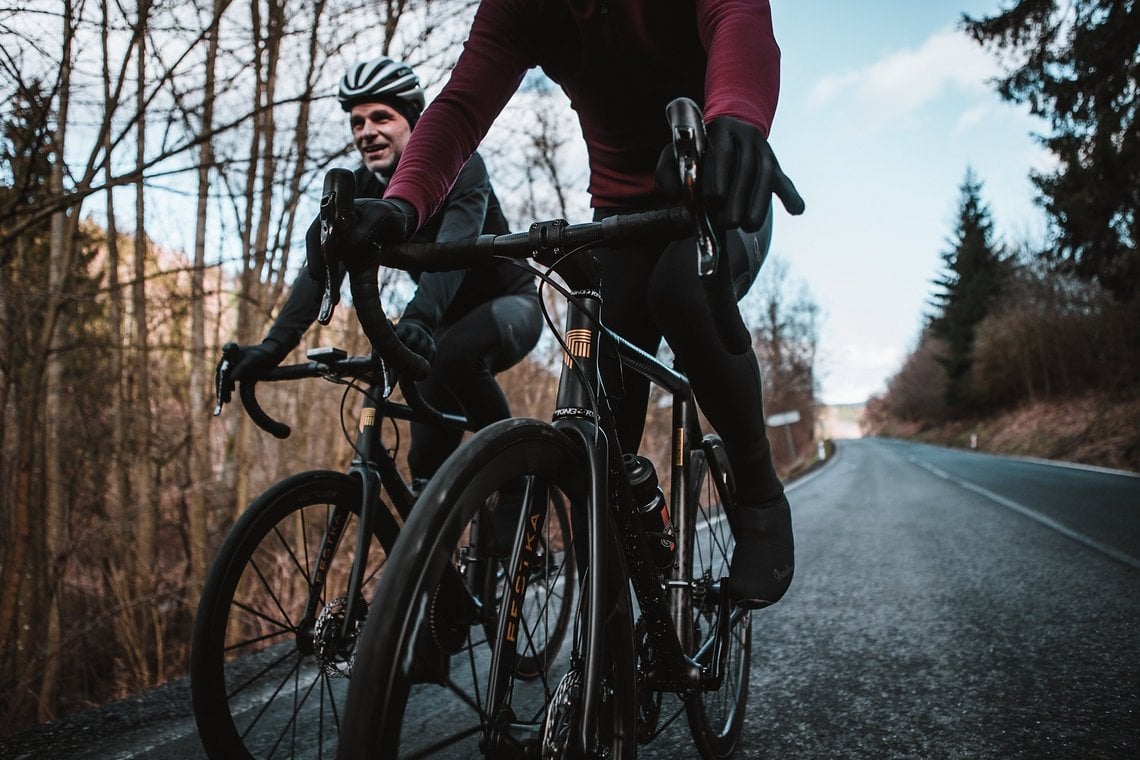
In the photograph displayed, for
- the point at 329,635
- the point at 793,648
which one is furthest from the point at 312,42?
the point at 793,648

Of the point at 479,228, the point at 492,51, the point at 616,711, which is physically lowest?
the point at 616,711

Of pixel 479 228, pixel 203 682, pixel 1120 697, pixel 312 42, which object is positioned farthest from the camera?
Result: pixel 312 42

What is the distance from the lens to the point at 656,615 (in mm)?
1383

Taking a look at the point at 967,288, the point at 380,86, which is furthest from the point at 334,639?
the point at 967,288

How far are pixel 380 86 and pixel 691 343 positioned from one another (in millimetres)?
1667

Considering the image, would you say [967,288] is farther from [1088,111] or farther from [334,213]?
[334,213]

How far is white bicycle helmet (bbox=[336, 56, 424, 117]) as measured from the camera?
247cm

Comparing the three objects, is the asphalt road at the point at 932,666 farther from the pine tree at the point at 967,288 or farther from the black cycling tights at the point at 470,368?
the pine tree at the point at 967,288

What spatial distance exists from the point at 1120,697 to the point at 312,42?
6051mm

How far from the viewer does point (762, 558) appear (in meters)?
1.69

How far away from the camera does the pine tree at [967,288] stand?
39.2 m

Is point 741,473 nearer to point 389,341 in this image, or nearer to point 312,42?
point 389,341

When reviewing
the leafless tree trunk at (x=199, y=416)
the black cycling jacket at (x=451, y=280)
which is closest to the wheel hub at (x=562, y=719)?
the black cycling jacket at (x=451, y=280)

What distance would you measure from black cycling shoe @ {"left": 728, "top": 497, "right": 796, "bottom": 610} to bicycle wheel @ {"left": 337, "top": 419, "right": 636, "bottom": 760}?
0.57 m
